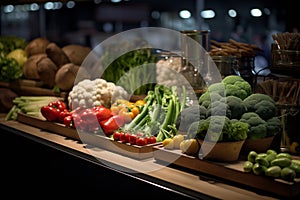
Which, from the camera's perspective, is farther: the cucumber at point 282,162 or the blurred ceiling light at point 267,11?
the blurred ceiling light at point 267,11

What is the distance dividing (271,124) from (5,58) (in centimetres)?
303

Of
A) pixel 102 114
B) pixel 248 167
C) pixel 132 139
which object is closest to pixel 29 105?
pixel 102 114

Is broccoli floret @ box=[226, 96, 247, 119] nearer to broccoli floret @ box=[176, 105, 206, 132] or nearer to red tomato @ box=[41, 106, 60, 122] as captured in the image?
broccoli floret @ box=[176, 105, 206, 132]

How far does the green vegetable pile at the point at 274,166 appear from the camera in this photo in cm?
169

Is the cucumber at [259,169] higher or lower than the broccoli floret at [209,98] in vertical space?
lower

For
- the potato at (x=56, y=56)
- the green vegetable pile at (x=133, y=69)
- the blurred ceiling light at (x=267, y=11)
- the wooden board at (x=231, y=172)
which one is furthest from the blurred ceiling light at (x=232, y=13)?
the wooden board at (x=231, y=172)

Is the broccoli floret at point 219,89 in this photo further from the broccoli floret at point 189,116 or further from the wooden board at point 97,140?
the wooden board at point 97,140

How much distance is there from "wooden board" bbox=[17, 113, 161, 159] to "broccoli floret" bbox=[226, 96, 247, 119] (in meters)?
0.46

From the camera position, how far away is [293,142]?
2158 millimetres

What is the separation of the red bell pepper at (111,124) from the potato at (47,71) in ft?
4.16

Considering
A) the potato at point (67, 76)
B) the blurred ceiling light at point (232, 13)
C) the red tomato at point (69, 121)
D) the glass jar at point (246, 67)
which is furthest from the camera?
the blurred ceiling light at point (232, 13)

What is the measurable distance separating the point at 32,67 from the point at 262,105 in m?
2.50

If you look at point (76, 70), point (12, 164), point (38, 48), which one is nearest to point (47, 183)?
point (12, 164)

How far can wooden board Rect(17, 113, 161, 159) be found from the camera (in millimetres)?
2256
